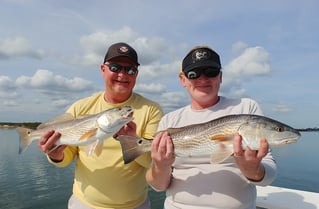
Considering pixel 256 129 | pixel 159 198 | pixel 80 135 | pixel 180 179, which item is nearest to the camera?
pixel 256 129

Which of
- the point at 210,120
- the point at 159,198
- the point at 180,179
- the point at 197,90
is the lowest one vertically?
the point at 159,198

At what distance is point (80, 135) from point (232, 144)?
2.37 meters

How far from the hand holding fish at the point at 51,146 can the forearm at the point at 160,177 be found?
5.60 feet

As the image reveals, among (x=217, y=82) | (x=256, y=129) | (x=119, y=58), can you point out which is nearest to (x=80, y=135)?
(x=119, y=58)

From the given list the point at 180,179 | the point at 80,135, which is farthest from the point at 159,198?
the point at 180,179

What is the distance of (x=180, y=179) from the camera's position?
3.50 meters

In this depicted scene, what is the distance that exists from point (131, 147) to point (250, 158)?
1.42 meters

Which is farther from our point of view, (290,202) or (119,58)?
(290,202)

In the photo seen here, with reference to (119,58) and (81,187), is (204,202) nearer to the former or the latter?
(81,187)

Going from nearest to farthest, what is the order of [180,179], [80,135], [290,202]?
[180,179], [80,135], [290,202]

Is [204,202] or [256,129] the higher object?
[256,129]

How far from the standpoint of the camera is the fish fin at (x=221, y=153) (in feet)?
10.4

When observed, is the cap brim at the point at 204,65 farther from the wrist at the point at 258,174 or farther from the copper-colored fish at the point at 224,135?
the wrist at the point at 258,174

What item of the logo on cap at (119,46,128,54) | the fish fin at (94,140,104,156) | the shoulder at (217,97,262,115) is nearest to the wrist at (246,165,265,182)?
the shoulder at (217,97,262,115)
